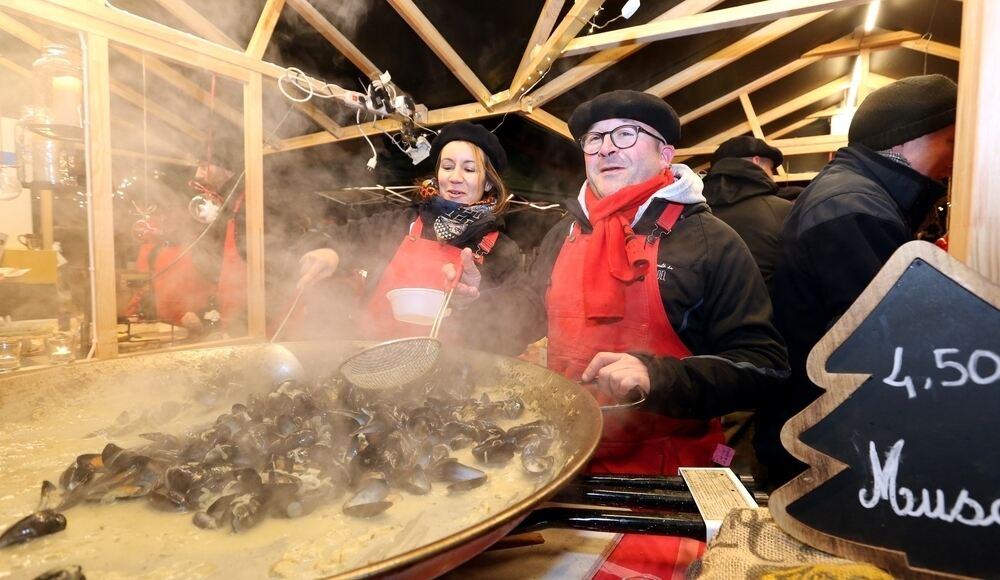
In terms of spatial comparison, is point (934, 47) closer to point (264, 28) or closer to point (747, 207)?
point (747, 207)

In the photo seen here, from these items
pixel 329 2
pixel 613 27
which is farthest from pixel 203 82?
pixel 613 27

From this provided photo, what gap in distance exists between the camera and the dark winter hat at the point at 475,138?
2842 millimetres

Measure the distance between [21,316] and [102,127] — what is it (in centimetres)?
259

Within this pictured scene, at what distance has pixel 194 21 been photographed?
12.9 feet

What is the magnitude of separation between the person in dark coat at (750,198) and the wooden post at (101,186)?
402cm

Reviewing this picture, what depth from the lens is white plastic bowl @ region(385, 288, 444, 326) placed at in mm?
2194

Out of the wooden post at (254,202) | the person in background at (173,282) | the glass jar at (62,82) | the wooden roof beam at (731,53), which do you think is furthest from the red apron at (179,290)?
the wooden roof beam at (731,53)

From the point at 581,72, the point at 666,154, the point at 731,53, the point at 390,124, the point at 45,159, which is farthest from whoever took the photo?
the point at 731,53

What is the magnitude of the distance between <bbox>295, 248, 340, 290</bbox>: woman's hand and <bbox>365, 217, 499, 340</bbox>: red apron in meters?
0.46

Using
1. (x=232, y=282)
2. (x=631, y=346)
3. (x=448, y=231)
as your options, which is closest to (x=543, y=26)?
(x=448, y=231)

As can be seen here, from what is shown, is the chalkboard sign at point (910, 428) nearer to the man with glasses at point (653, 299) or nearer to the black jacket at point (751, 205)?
the man with glasses at point (653, 299)

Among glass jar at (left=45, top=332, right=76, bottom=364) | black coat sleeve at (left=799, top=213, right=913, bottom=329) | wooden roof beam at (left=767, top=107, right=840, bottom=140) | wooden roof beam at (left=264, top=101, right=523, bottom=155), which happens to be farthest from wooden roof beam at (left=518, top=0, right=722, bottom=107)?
wooden roof beam at (left=767, top=107, right=840, bottom=140)

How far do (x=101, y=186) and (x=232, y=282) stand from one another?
154 centimetres

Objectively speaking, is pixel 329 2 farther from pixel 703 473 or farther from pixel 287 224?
pixel 703 473
